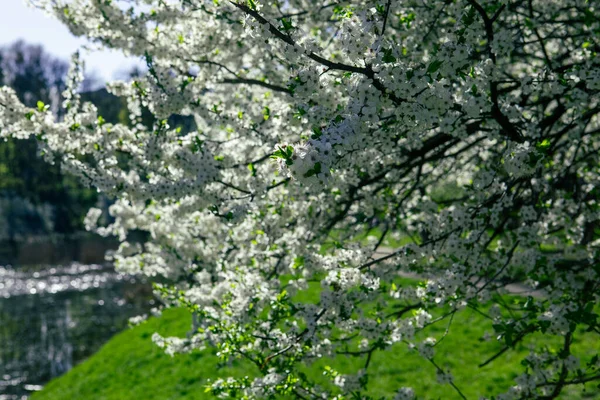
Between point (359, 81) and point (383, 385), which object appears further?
point (383, 385)

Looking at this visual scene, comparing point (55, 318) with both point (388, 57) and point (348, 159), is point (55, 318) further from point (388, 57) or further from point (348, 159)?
point (388, 57)

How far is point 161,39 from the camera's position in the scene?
629cm

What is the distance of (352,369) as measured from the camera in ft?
35.0

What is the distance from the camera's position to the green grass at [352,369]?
8.91 m

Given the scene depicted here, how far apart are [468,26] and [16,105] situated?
4.44 m

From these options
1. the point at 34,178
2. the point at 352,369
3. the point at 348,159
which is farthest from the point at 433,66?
the point at 34,178

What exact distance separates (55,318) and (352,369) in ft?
55.4

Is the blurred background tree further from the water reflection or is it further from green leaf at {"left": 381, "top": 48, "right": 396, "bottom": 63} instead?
green leaf at {"left": 381, "top": 48, "right": 396, "bottom": 63}

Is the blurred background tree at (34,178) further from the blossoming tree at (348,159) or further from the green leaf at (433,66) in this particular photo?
the green leaf at (433,66)

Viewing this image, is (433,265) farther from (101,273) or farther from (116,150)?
(101,273)

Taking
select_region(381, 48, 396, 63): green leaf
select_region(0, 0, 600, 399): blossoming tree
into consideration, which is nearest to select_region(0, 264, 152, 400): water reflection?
select_region(0, 0, 600, 399): blossoming tree

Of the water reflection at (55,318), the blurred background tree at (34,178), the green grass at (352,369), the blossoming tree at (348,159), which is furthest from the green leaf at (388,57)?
the blurred background tree at (34,178)

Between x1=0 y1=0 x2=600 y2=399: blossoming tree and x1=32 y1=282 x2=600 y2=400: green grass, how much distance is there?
1.73 meters

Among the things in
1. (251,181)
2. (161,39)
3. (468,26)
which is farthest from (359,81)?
(161,39)
